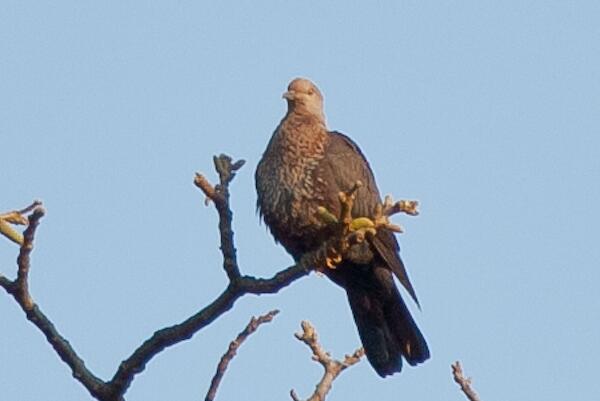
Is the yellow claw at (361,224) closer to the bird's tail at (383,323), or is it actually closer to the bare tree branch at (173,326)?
the bare tree branch at (173,326)

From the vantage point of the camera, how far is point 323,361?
166 inches

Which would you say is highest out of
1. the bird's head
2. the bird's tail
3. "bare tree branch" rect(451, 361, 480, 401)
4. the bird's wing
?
the bird's head

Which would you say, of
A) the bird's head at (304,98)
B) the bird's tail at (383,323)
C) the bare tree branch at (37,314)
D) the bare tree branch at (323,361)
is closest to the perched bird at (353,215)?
the bird's tail at (383,323)

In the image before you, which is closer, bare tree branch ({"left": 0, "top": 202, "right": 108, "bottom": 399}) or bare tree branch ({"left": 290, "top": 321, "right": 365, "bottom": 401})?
bare tree branch ({"left": 0, "top": 202, "right": 108, "bottom": 399})

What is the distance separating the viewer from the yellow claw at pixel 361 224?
11.9 ft

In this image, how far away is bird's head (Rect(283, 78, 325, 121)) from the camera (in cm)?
715

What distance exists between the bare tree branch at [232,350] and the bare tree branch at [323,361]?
284 mm

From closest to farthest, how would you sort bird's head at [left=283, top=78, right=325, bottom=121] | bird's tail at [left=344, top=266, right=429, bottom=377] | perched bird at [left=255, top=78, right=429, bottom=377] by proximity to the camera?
1. perched bird at [left=255, top=78, right=429, bottom=377]
2. bird's tail at [left=344, top=266, right=429, bottom=377]
3. bird's head at [left=283, top=78, right=325, bottom=121]

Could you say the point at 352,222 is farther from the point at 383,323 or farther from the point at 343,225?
the point at 383,323

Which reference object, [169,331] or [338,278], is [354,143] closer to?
[338,278]

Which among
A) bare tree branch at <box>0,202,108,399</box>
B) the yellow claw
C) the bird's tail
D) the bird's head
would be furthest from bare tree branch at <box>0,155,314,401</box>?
the bird's head

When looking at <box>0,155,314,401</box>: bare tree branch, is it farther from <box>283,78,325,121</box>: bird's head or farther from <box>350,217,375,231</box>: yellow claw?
<box>283,78,325,121</box>: bird's head

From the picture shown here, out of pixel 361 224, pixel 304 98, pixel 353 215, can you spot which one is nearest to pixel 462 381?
pixel 361 224

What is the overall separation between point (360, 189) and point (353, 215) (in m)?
0.16
